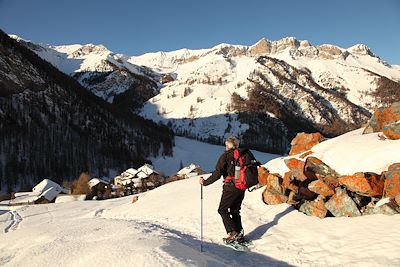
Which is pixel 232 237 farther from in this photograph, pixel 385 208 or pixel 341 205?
pixel 385 208

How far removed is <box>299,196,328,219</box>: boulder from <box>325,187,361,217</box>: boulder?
0.21 meters

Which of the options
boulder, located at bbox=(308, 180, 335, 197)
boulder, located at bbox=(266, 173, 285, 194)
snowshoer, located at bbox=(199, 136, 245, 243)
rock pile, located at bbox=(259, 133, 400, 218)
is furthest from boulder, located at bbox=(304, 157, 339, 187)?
snowshoer, located at bbox=(199, 136, 245, 243)

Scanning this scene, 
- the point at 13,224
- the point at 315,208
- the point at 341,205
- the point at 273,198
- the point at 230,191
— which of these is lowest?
the point at 13,224

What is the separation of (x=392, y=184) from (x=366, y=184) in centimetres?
84

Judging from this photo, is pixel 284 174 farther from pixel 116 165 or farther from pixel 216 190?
pixel 116 165

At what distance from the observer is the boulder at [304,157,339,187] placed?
14.4m

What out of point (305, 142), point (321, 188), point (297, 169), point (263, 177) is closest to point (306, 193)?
point (321, 188)

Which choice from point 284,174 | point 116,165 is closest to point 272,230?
point 284,174

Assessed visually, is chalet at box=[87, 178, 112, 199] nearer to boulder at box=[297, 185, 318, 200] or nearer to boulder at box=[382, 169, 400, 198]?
boulder at box=[297, 185, 318, 200]

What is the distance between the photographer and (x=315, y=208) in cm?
1400

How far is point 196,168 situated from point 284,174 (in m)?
77.0

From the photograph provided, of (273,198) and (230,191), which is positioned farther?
(273,198)

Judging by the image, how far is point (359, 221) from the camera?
478 inches

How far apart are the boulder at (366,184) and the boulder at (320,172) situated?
1110mm
